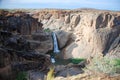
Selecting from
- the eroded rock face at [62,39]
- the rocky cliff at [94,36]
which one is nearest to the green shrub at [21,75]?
the rocky cliff at [94,36]

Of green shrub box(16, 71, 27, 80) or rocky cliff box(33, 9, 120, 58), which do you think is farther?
rocky cliff box(33, 9, 120, 58)

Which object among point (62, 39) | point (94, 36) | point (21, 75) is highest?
point (21, 75)

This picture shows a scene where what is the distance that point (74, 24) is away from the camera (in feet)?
125

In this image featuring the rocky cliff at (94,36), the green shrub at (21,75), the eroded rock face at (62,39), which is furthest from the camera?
the eroded rock face at (62,39)

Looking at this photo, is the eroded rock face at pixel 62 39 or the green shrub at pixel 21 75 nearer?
the green shrub at pixel 21 75

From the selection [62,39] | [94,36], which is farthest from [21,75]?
[62,39]

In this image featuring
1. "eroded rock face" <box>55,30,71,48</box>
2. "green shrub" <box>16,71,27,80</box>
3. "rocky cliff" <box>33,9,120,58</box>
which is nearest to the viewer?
"green shrub" <box>16,71,27,80</box>

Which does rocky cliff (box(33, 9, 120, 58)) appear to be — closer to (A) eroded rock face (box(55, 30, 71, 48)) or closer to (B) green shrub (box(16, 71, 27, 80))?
(A) eroded rock face (box(55, 30, 71, 48))

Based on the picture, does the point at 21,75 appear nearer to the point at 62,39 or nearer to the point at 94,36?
the point at 94,36

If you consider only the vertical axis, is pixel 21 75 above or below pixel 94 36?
above

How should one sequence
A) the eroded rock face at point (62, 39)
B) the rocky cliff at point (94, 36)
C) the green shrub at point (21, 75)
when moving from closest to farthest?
1. the green shrub at point (21, 75)
2. the rocky cliff at point (94, 36)
3. the eroded rock face at point (62, 39)

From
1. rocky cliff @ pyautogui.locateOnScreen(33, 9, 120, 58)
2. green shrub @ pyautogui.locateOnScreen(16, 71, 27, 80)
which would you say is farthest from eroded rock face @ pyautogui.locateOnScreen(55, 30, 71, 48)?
green shrub @ pyautogui.locateOnScreen(16, 71, 27, 80)

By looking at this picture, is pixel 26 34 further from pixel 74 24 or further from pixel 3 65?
pixel 3 65

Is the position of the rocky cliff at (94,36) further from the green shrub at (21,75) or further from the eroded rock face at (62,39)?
the green shrub at (21,75)
